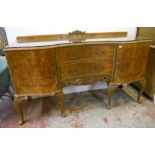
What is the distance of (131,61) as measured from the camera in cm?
183

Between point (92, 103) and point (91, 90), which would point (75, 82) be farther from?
point (91, 90)

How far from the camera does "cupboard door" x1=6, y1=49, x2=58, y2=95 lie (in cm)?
152

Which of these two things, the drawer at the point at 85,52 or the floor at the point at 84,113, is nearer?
the drawer at the point at 85,52

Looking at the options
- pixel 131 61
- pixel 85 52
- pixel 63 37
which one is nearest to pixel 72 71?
pixel 85 52

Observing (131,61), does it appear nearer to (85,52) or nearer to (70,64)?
(85,52)

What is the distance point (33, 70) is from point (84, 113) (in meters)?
0.89

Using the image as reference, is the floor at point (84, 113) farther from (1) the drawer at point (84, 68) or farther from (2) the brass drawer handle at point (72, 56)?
(2) the brass drawer handle at point (72, 56)

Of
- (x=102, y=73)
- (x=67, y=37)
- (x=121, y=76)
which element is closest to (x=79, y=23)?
(x=67, y=37)

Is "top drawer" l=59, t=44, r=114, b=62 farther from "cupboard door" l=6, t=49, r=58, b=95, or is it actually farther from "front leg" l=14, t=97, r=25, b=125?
"front leg" l=14, t=97, r=25, b=125

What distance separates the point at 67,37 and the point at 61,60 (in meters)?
0.51

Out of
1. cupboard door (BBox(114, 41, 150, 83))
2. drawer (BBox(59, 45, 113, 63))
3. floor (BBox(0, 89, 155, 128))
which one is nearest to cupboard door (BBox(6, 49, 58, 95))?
drawer (BBox(59, 45, 113, 63))

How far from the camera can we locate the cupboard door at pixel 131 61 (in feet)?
5.70

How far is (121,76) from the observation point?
1896 millimetres

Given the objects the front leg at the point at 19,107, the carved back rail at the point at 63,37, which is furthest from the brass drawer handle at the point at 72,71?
the front leg at the point at 19,107
